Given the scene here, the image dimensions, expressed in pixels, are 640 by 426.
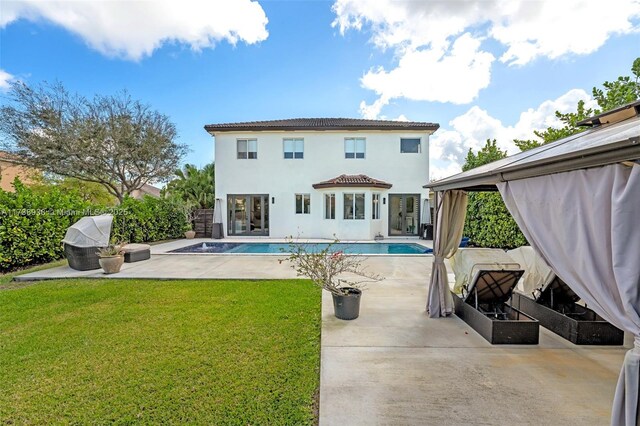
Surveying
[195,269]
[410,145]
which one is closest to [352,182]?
[410,145]

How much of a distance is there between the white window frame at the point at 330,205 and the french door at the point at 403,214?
362 cm

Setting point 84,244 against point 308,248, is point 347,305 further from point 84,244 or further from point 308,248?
point 84,244

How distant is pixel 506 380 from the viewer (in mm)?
3359

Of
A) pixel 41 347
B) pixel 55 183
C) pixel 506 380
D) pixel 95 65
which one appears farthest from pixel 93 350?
pixel 55 183

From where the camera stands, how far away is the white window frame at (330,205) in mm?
16886

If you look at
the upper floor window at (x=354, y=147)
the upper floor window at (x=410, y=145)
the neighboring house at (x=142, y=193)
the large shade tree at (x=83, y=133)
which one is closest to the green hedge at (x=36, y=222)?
the large shade tree at (x=83, y=133)

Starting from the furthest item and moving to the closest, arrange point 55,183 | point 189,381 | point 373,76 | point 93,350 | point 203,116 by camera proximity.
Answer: point 55,183, point 203,116, point 373,76, point 93,350, point 189,381

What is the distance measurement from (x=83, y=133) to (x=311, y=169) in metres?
13.5

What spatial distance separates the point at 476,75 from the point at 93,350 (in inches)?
643

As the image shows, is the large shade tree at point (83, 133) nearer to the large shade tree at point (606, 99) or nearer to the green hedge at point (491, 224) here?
the green hedge at point (491, 224)

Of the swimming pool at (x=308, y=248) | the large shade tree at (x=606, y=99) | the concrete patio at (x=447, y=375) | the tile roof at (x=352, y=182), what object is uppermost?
the large shade tree at (x=606, y=99)

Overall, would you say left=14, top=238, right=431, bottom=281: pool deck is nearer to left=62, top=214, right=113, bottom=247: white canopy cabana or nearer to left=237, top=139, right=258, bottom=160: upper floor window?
left=62, top=214, right=113, bottom=247: white canopy cabana

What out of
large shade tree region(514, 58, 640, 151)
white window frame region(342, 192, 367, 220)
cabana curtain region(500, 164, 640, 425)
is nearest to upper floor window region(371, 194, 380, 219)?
white window frame region(342, 192, 367, 220)

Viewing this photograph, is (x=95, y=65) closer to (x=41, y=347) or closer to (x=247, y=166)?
(x=247, y=166)
